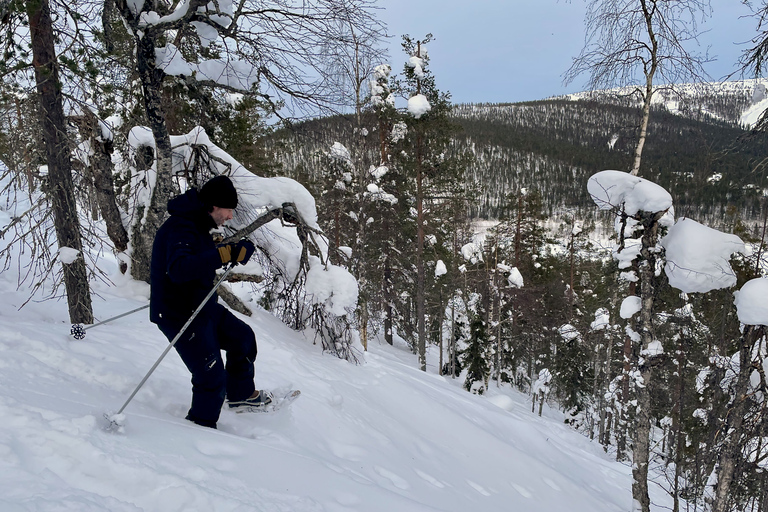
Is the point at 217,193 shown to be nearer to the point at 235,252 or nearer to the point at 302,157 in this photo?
the point at 235,252

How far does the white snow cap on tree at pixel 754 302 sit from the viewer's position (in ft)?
20.5

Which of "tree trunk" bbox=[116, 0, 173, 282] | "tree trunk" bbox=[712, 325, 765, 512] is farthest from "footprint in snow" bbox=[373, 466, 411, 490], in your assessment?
Answer: "tree trunk" bbox=[712, 325, 765, 512]

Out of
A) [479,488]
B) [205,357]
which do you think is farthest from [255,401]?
[479,488]

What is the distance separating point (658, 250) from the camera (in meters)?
7.59

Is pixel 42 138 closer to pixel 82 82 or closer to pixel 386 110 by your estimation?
pixel 82 82

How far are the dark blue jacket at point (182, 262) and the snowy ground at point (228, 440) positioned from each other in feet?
2.52

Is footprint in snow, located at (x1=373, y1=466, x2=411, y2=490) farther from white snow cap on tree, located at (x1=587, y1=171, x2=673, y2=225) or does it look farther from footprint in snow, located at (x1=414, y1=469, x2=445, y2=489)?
white snow cap on tree, located at (x1=587, y1=171, x2=673, y2=225)

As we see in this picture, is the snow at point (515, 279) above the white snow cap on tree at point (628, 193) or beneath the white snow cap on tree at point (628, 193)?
beneath

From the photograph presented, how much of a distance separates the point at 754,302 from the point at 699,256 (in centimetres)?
100

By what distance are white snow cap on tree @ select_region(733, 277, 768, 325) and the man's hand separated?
24.6 ft

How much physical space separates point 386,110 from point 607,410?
2444cm

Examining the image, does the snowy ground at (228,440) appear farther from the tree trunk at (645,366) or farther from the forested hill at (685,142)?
the forested hill at (685,142)

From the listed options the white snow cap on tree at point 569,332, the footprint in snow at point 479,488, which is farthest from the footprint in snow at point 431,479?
the white snow cap on tree at point 569,332

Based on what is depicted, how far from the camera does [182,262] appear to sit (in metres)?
2.77
